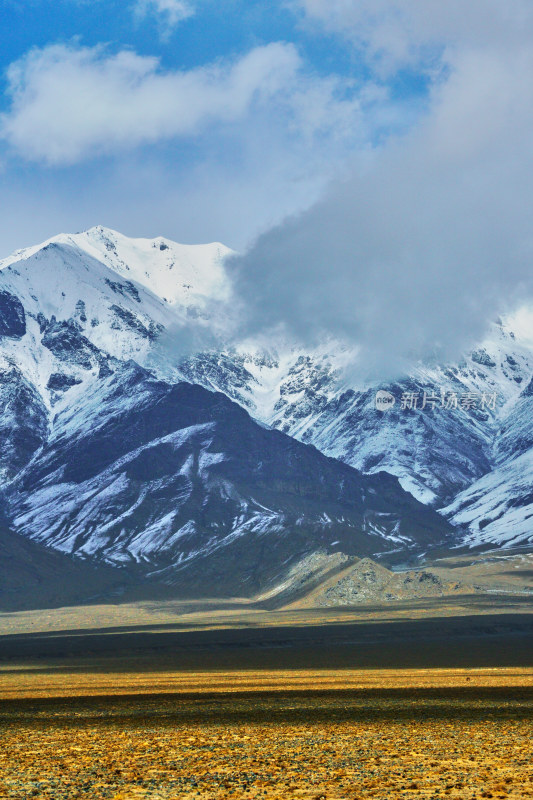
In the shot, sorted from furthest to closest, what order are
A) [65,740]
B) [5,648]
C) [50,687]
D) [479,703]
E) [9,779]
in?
1. [5,648]
2. [50,687]
3. [479,703]
4. [65,740]
5. [9,779]

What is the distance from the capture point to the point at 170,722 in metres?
50.1

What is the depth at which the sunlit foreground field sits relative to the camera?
94.8 feet

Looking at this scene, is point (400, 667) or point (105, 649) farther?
point (105, 649)

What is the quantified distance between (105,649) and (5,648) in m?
22.3

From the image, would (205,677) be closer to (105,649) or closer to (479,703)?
(479,703)

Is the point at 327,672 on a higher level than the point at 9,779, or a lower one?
lower

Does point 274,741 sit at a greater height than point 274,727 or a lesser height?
greater

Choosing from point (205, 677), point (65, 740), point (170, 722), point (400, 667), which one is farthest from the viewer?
point (400, 667)

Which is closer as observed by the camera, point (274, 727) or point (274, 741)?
point (274, 741)

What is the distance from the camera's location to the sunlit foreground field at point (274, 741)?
94.8ft

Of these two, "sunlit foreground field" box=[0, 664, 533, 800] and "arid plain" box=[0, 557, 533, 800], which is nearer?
"sunlit foreground field" box=[0, 664, 533, 800]

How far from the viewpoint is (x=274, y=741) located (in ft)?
131

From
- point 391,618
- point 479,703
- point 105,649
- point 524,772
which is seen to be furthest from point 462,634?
point 524,772

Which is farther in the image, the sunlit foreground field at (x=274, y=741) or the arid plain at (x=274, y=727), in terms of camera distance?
the arid plain at (x=274, y=727)
